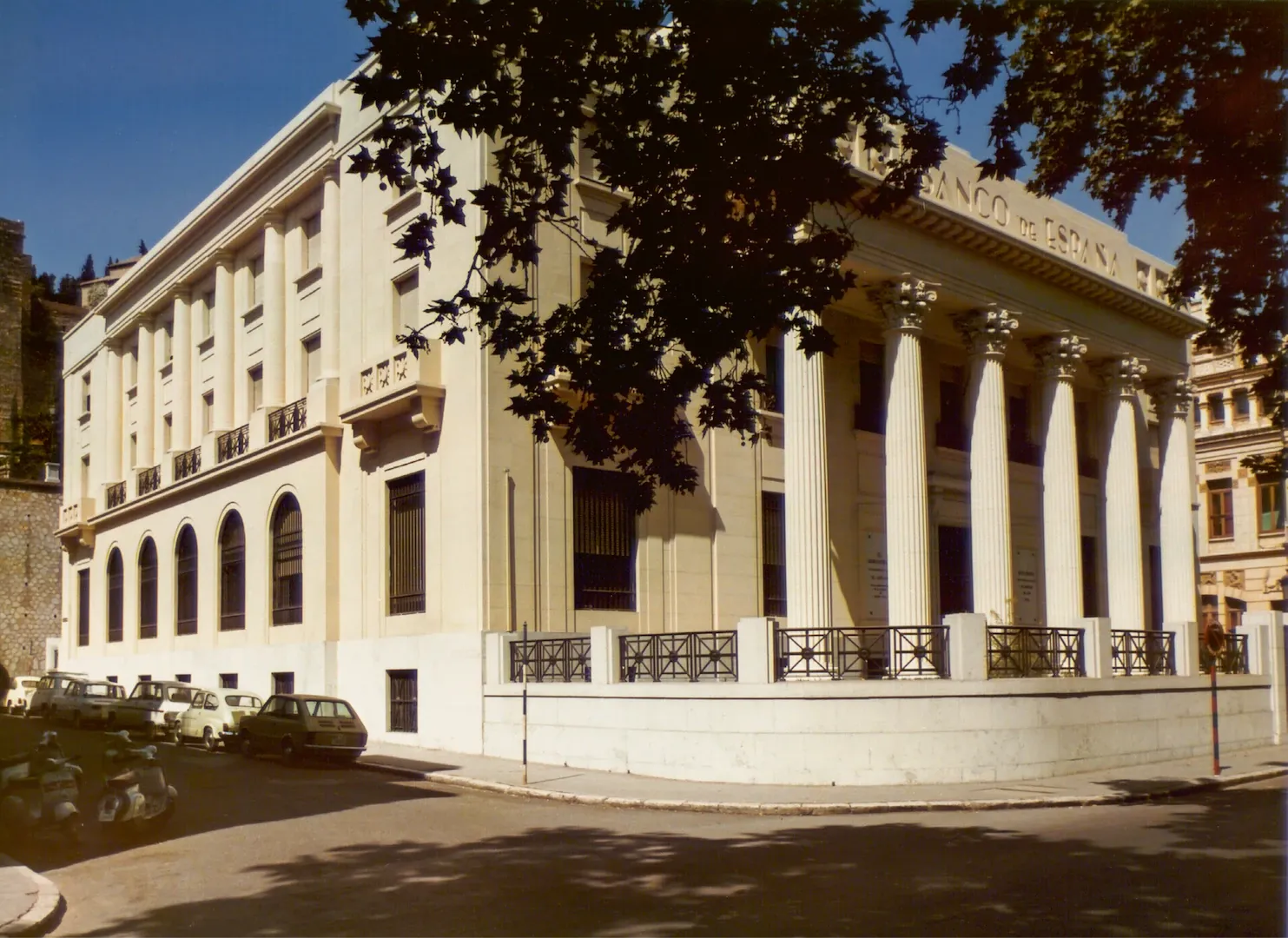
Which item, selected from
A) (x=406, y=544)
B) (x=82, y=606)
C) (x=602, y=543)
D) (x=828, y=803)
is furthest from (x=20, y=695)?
(x=828, y=803)

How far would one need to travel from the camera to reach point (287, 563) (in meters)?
32.7

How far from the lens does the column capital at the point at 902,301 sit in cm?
2884

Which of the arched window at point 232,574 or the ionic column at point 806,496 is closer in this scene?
the ionic column at point 806,496

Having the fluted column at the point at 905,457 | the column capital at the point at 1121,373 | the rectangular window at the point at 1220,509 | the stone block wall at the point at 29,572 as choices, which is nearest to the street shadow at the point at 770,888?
the fluted column at the point at 905,457

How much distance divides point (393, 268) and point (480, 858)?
57.6 ft

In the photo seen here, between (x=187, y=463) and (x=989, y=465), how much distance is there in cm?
2276

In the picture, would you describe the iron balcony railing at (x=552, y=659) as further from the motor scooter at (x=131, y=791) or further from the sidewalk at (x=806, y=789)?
the motor scooter at (x=131, y=791)

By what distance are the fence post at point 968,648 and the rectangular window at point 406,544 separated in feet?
36.6

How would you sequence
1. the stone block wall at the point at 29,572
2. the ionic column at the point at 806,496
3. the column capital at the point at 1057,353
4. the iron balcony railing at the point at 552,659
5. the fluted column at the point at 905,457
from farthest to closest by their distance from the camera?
the stone block wall at the point at 29,572
the column capital at the point at 1057,353
the fluted column at the point at 905,457
the ionic column at the point at 806,496
the iron balcony railing at the point at 552,659

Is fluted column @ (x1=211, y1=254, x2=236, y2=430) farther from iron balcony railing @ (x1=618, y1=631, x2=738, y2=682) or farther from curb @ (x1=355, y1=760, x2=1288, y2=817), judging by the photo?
curb @ (x1=355, y1=760, x2=1288, y2=817)

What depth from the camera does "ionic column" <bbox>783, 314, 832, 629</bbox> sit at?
25078 mm

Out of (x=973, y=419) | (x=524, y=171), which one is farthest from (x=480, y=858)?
(x=973, y=419)

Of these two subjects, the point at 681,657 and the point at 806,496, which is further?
the point at 806,496

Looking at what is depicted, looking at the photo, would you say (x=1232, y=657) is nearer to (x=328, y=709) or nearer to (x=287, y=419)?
(x=328, y=709)
